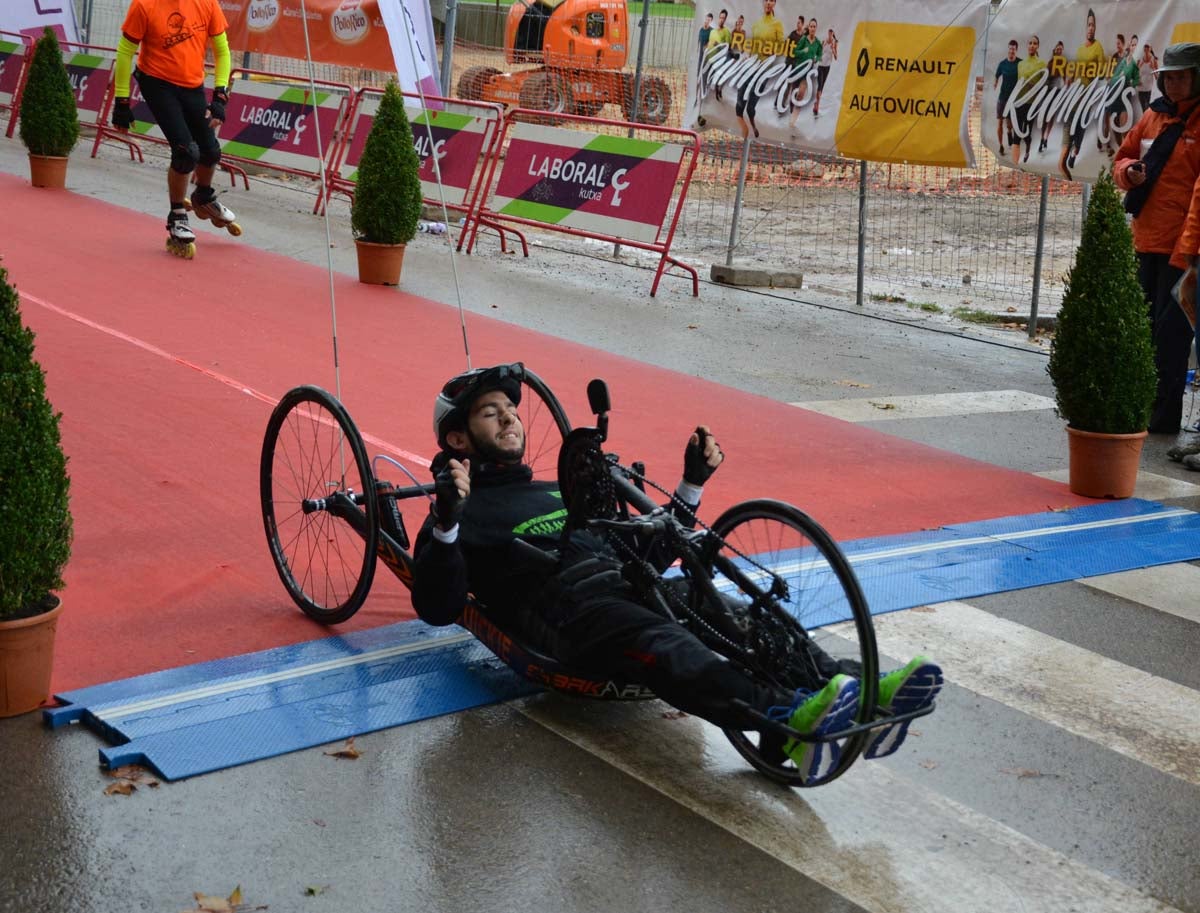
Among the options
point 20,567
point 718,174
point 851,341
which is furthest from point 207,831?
point 718,174

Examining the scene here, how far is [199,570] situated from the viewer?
5.50 m

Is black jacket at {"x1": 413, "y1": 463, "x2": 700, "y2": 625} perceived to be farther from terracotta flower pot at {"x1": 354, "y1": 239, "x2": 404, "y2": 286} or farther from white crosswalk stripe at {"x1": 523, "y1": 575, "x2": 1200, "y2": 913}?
terracotta flower pot at {"x1": 354, "y1": 239, "x2": 404, "y2": 286}

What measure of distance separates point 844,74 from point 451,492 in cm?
978

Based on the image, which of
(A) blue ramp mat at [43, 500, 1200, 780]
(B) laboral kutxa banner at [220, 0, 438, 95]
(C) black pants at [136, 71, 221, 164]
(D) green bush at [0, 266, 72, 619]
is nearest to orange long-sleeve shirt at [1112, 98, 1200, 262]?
(A) blue ramp mat at [43, 500, 1200, 780]

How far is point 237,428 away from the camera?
24.5 feet

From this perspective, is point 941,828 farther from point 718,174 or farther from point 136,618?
point 718,174

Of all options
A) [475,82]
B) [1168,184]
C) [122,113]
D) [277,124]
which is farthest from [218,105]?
[475,82]

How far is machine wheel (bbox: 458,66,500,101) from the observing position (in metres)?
26.5

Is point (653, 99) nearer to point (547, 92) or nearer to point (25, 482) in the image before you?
point (547, 92)

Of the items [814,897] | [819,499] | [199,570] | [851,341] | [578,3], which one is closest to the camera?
[814,897]

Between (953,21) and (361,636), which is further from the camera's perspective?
(953,21)

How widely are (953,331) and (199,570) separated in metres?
8.70

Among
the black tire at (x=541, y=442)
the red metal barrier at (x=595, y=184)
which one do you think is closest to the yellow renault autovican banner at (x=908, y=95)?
the red metal barrier at (x=595, y=184)

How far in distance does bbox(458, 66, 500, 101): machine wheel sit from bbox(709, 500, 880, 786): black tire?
23.2 meters
